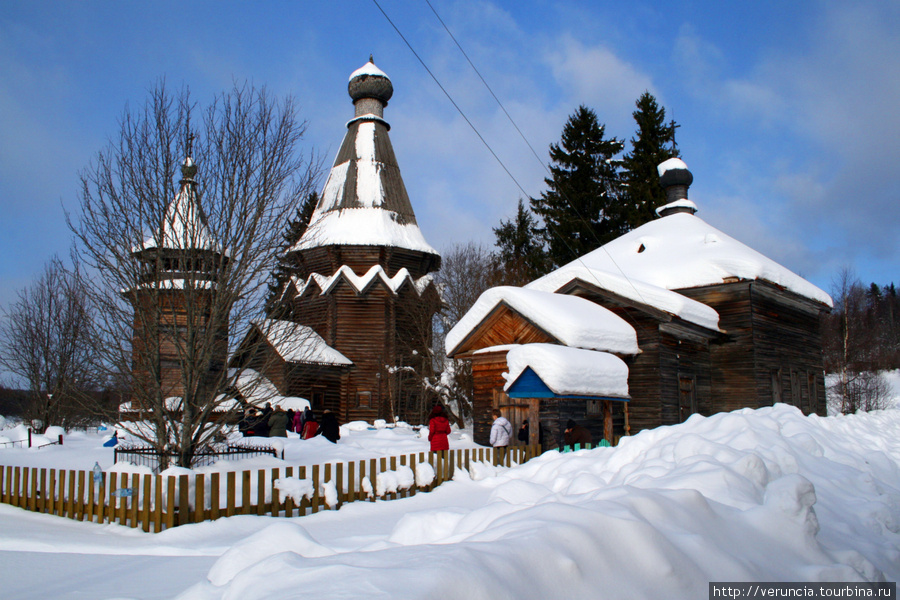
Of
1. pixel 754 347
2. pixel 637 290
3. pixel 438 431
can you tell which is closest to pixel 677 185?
pixel 754 347

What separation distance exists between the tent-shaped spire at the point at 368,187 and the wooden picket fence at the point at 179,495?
23.4 meters

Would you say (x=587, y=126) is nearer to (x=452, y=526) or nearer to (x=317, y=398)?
(x=317, y=398)

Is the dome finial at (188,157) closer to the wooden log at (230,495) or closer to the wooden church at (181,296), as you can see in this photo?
the wooden church at (181,296)

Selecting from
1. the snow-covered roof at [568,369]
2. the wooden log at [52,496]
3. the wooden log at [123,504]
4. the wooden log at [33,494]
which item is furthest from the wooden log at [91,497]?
the snow-covered roof at [568,369]

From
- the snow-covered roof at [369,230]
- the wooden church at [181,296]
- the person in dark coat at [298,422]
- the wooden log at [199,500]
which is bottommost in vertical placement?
the person in dark coat at [298,422]

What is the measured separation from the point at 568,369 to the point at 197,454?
748cm

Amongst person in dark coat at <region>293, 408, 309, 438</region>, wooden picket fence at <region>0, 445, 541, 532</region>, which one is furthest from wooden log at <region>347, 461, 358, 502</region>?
person in dark coat at <region>293, 408, 309, 438</region>

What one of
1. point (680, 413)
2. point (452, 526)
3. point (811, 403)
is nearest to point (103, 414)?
point (452, 526)

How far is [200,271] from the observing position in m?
9.80

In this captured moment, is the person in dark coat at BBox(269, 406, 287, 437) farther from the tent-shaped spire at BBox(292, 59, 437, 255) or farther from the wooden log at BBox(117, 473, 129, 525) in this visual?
the tent-shaped spire at BBox(292, 59, 437, 255)

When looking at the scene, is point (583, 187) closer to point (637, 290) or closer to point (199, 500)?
point (637, 290)

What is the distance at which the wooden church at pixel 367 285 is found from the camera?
1191 inches

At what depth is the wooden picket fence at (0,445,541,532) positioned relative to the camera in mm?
7160

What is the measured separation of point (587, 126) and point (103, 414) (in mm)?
39820
